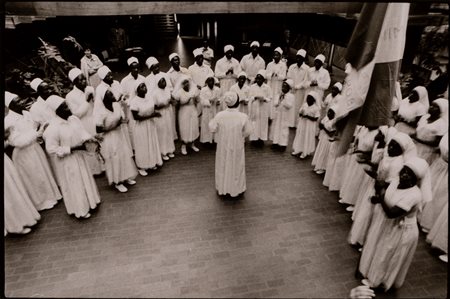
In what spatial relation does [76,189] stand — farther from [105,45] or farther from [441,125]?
[105,45]

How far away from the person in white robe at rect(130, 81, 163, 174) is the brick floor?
1.82ft

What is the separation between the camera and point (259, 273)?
5.16 metres

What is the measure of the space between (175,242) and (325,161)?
411 cm

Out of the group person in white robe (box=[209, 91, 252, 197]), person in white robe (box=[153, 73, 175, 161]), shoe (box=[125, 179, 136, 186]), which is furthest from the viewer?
person in white robe (box=[153, 73, 175, 161])

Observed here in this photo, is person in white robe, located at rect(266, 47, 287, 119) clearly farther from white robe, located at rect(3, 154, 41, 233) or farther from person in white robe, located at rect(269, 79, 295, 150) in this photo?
white robe, located at rect(3, 154, 41, 233)

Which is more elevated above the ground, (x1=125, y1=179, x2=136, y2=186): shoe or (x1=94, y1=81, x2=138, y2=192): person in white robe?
(x1=94, y1=81, x2=138, y2=192): person in white robe

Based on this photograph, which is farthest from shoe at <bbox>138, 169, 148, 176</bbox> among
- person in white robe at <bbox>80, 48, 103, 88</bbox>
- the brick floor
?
person in white robe at <bbox>80, 48, 103, 88</bbox>

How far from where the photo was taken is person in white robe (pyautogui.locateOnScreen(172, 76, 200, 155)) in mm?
8250

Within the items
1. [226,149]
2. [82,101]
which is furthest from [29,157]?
[226,149]

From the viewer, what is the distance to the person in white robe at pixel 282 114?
8508 millimetres

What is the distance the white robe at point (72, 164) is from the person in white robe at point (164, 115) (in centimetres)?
223

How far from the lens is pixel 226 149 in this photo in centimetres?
671

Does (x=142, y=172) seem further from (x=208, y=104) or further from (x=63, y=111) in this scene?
(x=63, y=111)

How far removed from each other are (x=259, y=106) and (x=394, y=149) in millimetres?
4688
